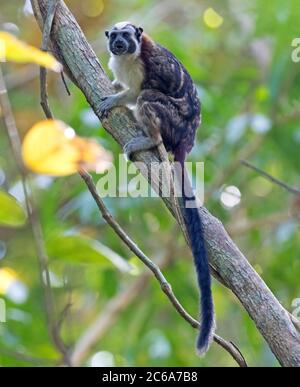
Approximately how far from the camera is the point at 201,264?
262cm

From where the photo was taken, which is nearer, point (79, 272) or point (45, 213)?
point (45, 213)

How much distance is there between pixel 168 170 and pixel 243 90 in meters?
2.88

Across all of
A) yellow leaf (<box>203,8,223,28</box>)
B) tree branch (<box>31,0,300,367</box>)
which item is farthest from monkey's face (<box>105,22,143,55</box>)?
yellow leaf (<box>203,8,223,28</box>)

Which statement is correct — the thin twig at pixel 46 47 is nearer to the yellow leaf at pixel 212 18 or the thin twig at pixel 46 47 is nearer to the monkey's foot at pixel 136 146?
the monkey's foot at pixel 136 146

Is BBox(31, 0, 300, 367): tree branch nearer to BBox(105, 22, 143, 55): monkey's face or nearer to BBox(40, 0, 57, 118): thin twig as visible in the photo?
Result: BBox(40, 0, 57, 118): thin twig

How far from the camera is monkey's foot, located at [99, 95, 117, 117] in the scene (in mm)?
2564

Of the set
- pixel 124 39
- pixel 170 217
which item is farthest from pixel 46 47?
pixel 170 217

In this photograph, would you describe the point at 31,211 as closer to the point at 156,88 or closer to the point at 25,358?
the point at 25,358

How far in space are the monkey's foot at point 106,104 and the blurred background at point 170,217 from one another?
3.89 feet

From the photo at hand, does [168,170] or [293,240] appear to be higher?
[293,240]

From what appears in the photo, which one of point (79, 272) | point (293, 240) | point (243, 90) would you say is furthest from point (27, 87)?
point (293, 240)
